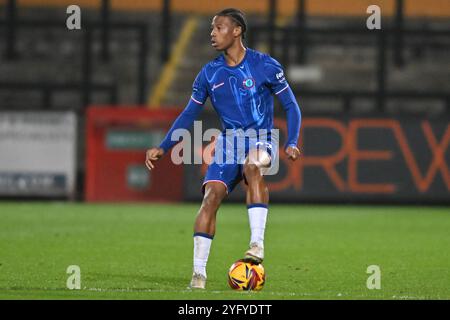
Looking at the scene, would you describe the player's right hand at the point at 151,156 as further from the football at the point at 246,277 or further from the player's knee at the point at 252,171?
the football at the point at 246,277

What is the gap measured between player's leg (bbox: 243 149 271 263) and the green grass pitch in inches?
12.1

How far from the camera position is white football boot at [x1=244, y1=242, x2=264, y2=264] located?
8.44m

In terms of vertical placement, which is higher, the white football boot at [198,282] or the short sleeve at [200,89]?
the short sleeve at [200,89]

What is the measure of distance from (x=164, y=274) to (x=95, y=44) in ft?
50.3

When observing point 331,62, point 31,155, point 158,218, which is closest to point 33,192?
point 31,155

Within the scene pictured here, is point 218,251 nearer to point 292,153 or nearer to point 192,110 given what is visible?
point 192,110

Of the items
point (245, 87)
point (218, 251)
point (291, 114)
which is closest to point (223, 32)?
point (245, 87)

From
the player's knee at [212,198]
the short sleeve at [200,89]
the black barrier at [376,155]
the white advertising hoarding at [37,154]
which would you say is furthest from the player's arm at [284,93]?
Answer: the white advertising hoarding at [37,154]

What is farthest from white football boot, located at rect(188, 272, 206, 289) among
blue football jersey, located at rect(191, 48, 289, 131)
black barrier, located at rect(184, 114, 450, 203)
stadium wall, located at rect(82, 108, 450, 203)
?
black barrier, located at rect(184, 114, 450, 203)

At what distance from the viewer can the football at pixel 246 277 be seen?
27.2 feet

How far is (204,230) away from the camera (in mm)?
8547

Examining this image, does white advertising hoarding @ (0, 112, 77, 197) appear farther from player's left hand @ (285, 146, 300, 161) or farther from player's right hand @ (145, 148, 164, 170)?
player's left hand @ (285, 146, 300, 161)

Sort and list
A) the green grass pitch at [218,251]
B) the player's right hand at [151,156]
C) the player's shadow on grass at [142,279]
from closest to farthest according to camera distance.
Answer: the green grass pitch at [218,251] < the player's shadow on grass at [142,279] < the player's right hand at [151,156]

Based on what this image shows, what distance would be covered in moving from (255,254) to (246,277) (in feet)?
0.78
